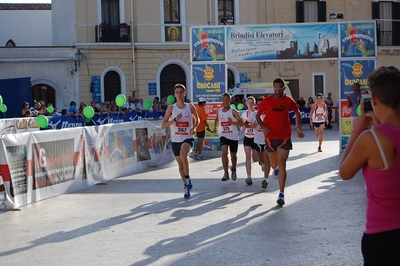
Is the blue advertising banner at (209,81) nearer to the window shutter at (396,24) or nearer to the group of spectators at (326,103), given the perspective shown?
the group of spectators at (326,103)

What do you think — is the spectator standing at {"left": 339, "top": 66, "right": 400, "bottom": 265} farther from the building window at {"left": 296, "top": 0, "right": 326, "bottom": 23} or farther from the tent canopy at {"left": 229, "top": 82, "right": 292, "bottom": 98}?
the building window at {"left": 296, "top": 0, "right": 326, "bottom": 23}

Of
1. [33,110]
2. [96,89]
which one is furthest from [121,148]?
[96,89]

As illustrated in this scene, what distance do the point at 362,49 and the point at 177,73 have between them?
18.2 metres

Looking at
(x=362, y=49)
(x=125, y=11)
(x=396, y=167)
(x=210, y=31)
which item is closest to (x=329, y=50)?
(x=362, y=49)

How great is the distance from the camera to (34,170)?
1145cm

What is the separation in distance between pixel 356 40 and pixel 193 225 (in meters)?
11.8

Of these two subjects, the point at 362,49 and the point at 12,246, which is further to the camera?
the point at 362,49

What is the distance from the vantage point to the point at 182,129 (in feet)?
39.1

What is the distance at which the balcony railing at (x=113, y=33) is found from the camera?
34.9 m

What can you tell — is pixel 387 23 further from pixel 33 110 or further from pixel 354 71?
Result: pixel 33 110

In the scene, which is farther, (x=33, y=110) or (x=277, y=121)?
(x=33, y=110)

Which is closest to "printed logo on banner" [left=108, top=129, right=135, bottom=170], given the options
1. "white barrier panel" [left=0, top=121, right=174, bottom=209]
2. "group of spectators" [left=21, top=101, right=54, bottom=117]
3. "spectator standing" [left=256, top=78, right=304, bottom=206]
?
"white barrier panel" [left=0, top=121, right=174, bottom=209]

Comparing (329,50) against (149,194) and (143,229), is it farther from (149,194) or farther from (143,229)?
(143,229)

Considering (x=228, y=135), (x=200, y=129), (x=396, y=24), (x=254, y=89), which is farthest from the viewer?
(x=396, y=24)
